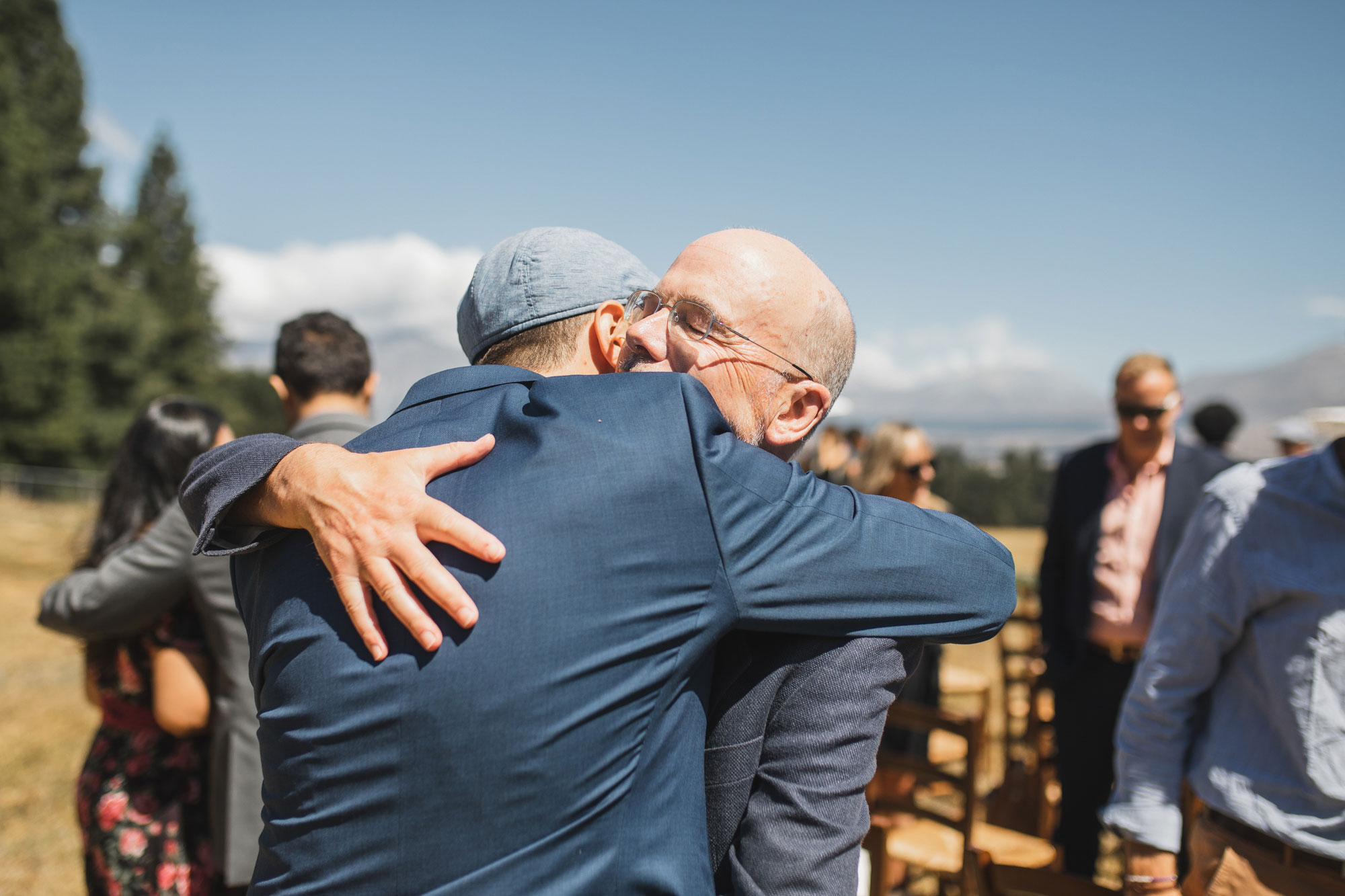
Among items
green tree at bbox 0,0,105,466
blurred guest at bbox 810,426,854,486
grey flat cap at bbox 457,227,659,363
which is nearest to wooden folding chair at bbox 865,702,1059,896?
grey flat cap at bbox 457,227,659,363

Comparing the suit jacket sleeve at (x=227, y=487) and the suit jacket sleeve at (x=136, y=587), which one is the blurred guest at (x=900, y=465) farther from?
the suit jacket sleeve at (x=227, y=487)

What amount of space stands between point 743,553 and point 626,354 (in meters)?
0.54

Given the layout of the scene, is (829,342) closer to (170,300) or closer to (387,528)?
(387,528)

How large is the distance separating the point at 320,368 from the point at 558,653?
2.32 metres

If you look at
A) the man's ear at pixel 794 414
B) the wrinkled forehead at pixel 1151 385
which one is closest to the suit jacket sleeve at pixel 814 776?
the man's ear at pixel 794 414

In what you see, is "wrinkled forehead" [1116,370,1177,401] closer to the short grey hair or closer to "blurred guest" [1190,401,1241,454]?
the short grey hair

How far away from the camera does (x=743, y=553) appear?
3.47ft

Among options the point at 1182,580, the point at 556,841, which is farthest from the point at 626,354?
the point at 1182,580

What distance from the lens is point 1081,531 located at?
4.09 metres

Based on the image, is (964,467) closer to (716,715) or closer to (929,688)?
(929,688)

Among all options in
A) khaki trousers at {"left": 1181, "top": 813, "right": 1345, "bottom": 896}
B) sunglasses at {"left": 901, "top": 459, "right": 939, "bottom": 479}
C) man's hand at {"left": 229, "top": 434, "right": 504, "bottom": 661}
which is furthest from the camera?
sunglasses at {"left": 901, "top": 459, "right": 939, "bottom": 479}

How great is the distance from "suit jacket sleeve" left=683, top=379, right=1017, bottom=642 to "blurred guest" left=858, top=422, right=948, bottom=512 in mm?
3642

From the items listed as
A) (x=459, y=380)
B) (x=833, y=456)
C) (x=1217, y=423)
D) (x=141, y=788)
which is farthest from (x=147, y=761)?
(x=1217, y=423)

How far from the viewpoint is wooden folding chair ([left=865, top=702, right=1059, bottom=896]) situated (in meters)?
3.18
